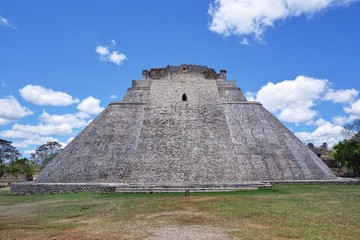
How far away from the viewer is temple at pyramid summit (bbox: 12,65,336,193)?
17.0m

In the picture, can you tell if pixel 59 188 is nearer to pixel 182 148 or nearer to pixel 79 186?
pixel 79 186

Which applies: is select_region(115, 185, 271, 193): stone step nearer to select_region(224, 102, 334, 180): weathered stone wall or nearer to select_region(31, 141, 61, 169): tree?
select_region(224, 102, 334, 180): weathered stone wall

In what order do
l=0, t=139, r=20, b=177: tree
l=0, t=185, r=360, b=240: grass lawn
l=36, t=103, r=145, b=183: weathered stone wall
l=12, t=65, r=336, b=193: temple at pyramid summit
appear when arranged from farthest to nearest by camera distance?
1. l=0, t=139, r=20, b=177: tree
2. l=36, t=103, r=145, b=183: weathered stone wall
3. l=12, t=65, r=336, b=193: temple at pyramid summit
4. l=0, t=185, r=360, b=240: grass lawn

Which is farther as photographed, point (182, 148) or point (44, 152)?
point (44, 152)

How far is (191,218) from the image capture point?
28.9 ft

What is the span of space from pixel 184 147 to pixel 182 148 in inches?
5.4

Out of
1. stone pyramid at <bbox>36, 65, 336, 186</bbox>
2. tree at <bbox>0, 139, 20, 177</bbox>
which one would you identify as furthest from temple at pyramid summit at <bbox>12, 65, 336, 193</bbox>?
tree at <bbox>0, 139, 20, 177</bbox>

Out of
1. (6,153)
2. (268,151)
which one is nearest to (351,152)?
(268,151)

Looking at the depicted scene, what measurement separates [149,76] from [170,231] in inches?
935

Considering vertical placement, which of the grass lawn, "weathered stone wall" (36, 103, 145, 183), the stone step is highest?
"weathered stone wall" (36, 103, 145, 183)

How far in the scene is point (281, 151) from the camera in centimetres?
1891

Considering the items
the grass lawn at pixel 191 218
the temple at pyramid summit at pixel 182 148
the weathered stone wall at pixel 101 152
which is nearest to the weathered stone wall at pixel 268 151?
the temple at pyramid summit at pixel 182 148

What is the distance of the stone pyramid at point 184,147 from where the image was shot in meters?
Result: 17.2

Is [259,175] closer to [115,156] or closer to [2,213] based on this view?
[115,156]
